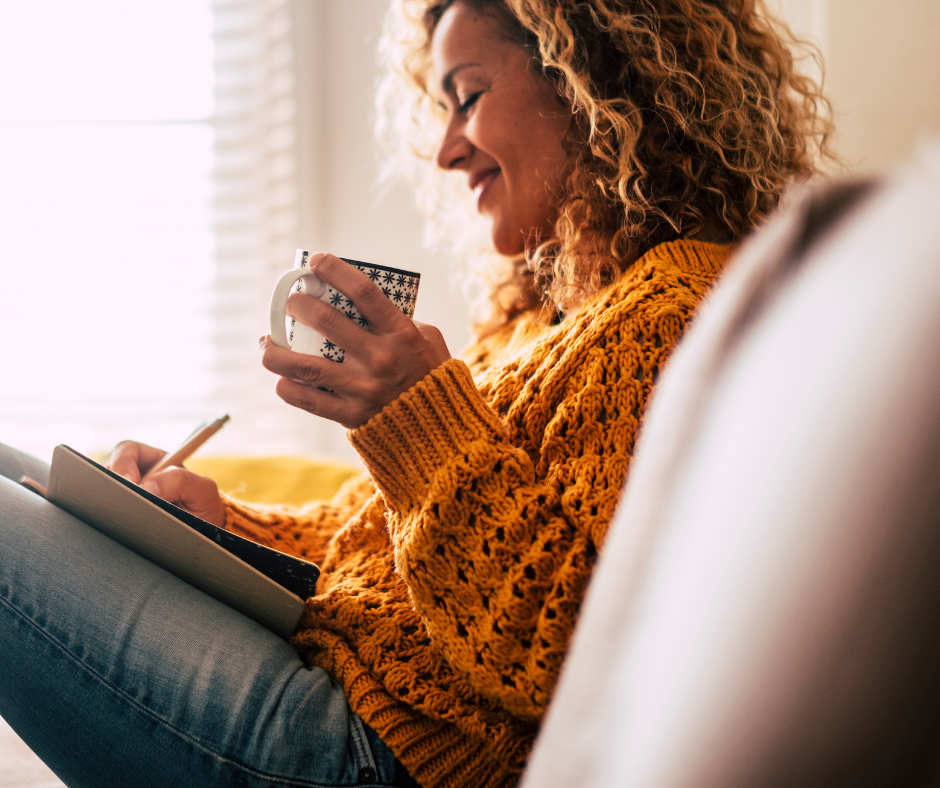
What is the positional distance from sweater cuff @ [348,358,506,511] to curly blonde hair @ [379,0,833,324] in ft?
0.72

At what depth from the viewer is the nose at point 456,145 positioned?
867mm

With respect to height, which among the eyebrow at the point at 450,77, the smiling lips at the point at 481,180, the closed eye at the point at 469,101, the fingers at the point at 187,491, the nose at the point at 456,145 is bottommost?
the fingers at the point at 187,491

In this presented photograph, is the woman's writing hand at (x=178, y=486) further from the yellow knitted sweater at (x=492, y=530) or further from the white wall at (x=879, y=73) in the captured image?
the white wall at (x=879, y=73)

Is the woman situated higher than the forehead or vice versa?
the forehead

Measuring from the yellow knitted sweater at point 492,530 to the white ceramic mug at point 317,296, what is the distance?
7 cm

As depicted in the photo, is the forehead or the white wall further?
the white wall

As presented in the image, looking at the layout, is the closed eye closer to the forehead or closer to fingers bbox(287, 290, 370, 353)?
the forehead

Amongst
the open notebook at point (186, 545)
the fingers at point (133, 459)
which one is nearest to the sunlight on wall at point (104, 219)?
the fingers at point (133, 459)

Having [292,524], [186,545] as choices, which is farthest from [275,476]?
[186,545]

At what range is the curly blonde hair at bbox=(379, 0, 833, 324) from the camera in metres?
0.69

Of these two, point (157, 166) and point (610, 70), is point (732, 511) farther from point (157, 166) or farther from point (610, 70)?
point (157, 166)

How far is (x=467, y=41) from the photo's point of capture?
810 mm

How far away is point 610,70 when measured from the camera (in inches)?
29.0

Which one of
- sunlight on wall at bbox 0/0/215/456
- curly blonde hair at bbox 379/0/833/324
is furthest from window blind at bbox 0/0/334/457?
curly blonde hair at bbox 379/0/833/324
